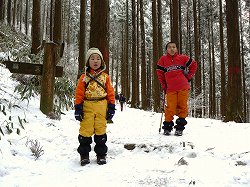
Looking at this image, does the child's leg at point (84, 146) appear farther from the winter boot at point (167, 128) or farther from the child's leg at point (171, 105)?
the child's leg at point (171, 105)

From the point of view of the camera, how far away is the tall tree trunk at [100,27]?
764 cm

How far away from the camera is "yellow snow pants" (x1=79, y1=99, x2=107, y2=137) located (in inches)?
175

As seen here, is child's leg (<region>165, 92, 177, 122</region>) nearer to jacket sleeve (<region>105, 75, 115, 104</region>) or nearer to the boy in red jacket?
the boy in red jacket

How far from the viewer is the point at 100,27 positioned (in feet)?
25.3

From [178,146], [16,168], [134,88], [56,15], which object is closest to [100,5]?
[178,146]

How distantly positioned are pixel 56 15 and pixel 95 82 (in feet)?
35.2

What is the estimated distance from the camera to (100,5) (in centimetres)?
785

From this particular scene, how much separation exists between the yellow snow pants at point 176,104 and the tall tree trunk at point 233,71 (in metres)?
3.56

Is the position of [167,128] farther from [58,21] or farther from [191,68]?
[58,21]

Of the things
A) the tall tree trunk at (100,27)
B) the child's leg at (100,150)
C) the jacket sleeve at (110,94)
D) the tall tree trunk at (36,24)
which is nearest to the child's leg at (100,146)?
the child's leg at (100,150)

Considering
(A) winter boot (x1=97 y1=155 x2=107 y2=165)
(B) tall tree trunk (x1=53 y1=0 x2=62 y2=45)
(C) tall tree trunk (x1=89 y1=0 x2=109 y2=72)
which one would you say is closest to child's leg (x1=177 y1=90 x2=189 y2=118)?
(A) winter boot (x1=97 y1=155 x2=107 y2=165)

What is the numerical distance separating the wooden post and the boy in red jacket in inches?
99.2

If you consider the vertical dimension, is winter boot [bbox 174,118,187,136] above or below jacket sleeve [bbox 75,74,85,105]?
below

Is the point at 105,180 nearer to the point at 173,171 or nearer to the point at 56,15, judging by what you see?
the point at 173,171
